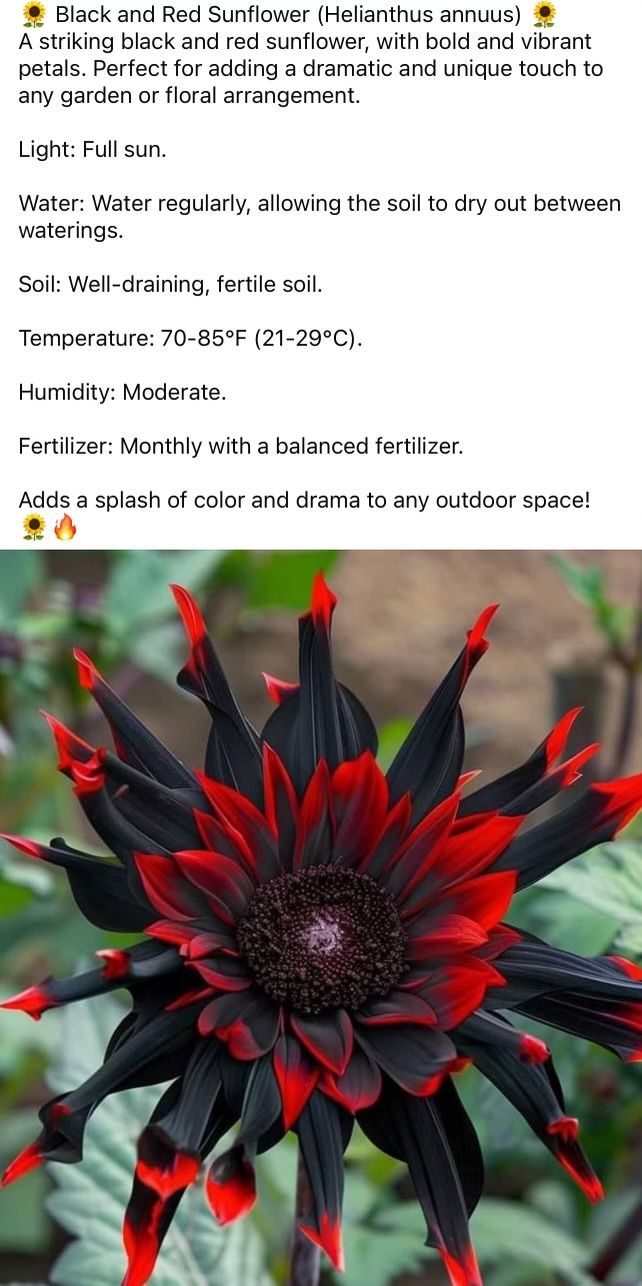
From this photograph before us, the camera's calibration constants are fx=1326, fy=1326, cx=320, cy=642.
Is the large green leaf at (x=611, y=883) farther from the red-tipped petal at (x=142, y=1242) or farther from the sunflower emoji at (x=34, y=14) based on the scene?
the sunflower emoji at (x=34, y=14)

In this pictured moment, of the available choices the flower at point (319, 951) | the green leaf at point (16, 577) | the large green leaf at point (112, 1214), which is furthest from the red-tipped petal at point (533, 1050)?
the green leaf at point (16, 577)

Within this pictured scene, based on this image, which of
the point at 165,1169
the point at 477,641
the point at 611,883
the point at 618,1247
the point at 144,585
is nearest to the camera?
the point at 165,1169

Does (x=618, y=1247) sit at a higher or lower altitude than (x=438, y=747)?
lower

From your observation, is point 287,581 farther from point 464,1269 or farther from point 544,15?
point 464,1269

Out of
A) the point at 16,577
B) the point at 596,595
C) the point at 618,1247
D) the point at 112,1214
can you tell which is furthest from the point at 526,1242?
the point at 16,577

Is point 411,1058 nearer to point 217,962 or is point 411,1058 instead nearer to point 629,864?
point 217,962

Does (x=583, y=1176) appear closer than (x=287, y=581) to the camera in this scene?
Yes

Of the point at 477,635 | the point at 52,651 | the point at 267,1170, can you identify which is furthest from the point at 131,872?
the point at 52,651
